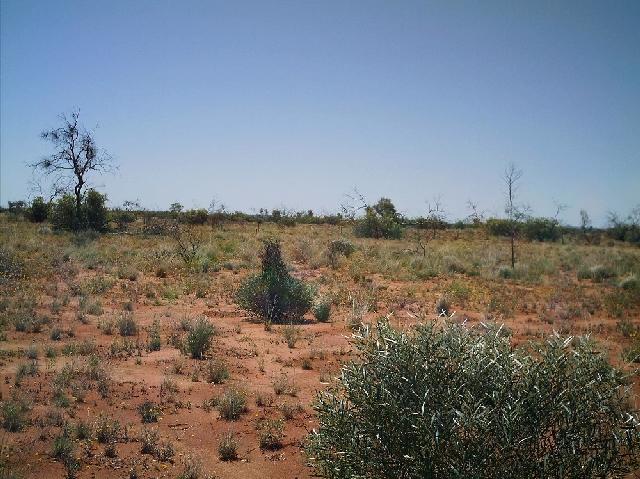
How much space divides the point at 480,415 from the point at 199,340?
24.0 ft

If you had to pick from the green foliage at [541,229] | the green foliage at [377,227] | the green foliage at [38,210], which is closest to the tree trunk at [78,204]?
the green foliage at [38,210]

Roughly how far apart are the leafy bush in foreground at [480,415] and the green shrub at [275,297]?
31.7ft

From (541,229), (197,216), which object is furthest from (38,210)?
(541,229)

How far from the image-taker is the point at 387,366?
13.0ft

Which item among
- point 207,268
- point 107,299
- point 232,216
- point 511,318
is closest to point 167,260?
point 207,268

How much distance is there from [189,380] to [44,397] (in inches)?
83.4

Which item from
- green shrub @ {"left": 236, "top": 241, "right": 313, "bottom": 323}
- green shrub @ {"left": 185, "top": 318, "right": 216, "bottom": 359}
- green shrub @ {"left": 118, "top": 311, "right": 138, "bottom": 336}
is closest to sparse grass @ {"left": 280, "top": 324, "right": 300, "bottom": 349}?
green shrub @ {"left": 236, "top": 241, "right": 313, "bottom": 323}

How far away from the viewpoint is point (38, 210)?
147 feet

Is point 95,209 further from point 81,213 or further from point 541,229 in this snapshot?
point 541,229

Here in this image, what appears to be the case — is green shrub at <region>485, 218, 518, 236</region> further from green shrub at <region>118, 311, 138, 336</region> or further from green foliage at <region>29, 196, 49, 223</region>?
green shrub at <region>118, 311, 138, 336</region>

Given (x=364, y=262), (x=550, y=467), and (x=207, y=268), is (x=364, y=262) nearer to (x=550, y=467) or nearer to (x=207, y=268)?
(x=207, y=268)

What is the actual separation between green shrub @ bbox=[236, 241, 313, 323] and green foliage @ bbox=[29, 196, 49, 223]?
1463 inches

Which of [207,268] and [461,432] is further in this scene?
[207,268]

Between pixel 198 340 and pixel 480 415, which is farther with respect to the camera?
pixel 198 340
